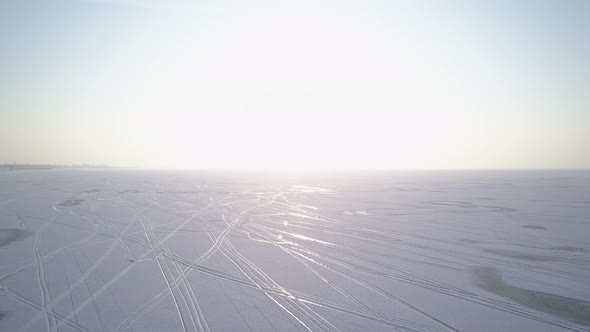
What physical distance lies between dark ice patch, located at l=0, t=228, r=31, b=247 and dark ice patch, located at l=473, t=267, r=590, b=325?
15627mm

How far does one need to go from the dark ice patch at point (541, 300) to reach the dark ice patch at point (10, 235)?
1563 cm

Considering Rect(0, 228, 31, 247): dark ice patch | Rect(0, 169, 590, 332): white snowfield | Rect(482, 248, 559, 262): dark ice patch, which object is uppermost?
Rect(482, 248, 559, 262): dark ice patch

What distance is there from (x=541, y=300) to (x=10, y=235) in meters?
17.8

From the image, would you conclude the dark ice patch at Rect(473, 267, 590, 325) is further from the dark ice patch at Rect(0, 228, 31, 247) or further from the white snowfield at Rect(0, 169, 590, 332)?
the dark ice patch at Rect(0, 228, 31, 247)

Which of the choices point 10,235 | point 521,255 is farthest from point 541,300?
point 10,235

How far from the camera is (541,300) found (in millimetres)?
6113

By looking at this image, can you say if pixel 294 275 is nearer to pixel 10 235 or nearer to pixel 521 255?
pixel 521 255

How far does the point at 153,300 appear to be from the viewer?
237 inches

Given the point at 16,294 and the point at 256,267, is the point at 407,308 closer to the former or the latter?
the point at 256,267

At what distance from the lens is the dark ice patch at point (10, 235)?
1090cm

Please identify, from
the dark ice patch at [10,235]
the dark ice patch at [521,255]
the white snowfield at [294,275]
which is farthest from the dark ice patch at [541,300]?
the dark ice patch at [10,235]

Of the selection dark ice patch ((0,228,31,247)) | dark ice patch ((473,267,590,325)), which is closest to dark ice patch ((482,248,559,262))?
dark ice patch ((473,267,590,325))

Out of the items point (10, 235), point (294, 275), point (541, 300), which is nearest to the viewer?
point (541, 300)

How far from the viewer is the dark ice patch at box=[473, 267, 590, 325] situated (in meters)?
5.48
